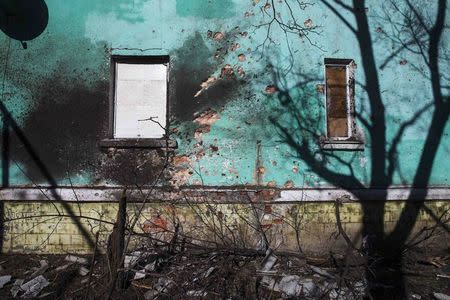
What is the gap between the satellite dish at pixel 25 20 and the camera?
654cm

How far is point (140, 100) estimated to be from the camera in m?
6.74

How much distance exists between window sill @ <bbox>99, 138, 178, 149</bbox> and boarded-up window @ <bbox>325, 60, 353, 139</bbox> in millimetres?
2562

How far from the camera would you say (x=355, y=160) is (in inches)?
262

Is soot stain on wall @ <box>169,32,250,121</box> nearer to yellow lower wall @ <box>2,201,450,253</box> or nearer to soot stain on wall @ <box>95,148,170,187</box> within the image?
soot stain on wall @ <box>95,148,170,187</box>

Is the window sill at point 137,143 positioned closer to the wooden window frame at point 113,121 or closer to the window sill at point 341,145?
the wooden window frame at point 113,121

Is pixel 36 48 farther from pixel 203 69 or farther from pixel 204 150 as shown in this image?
pixel 204 150

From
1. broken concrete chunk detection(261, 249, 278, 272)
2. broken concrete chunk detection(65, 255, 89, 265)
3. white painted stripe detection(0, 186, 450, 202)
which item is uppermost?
white painted stripe detection(0, 186, 450, 202)

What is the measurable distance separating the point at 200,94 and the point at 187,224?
2.04m

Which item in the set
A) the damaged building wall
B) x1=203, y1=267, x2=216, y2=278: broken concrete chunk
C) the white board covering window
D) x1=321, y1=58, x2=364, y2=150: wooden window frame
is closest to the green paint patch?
the damaged building wall

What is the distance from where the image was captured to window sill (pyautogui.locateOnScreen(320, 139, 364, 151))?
6.60m

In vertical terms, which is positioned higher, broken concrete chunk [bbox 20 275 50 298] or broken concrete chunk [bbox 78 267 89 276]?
broken concrete chunk [bbox 78 267 89 276]

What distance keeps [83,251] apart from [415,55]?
6.15 m

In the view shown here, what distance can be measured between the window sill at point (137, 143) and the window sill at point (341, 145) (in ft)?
7.67

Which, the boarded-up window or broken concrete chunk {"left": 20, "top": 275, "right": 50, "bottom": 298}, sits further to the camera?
the boarded-up window
